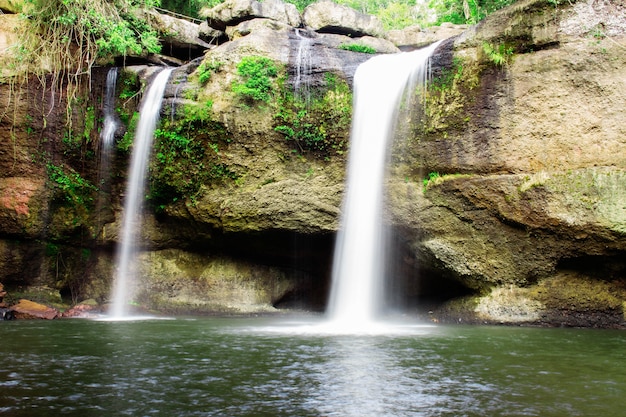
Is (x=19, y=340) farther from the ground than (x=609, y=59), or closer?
closer

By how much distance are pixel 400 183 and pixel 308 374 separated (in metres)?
7.11

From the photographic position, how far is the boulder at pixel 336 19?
16.5 metres

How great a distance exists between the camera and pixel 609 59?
10.1 metres

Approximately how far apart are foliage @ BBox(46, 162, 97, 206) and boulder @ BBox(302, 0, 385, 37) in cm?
799

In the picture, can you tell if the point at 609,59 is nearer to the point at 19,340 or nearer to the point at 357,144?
the point at 357,144

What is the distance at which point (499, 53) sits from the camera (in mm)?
10922

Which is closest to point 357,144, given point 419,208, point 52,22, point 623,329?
point 419,208

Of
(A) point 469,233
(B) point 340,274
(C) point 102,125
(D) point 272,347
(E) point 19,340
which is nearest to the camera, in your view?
(D) point 272,347

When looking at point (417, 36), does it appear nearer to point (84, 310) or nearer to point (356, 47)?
point (356, 47)

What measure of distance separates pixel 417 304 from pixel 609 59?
654 centimetres

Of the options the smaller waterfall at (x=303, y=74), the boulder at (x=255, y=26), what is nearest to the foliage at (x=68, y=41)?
the boulder at (x=255, y=26)

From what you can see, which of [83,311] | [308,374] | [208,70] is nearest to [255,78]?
[208,70]

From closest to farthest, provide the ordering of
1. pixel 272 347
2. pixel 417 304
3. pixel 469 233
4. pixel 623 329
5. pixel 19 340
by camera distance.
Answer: pixel 272 347 → pixel 19 340 → pixel 623 329 → pixel 469 233 → pixel 417 304

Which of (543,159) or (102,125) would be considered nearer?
(543,159)
